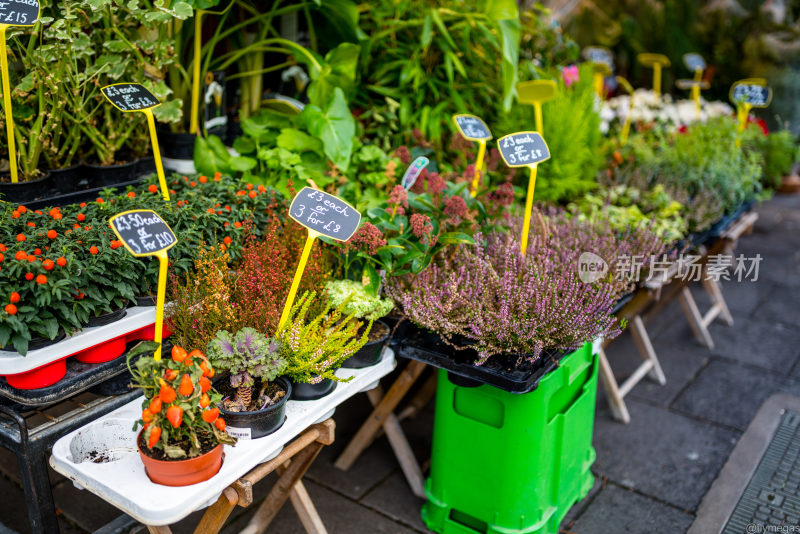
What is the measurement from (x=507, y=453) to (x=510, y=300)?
0.53m

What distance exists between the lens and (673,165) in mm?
3578

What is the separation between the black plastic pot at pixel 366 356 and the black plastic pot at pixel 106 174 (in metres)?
1.08

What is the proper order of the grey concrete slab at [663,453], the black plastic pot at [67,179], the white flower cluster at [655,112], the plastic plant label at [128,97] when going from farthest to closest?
the white flower cluster at [655,112], the grey concrete slab at [663,453], the black plastic pot at [67,179], the plastic plant label at [128,97]

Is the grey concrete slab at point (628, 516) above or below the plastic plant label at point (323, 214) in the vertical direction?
below

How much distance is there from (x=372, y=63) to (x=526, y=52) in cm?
118

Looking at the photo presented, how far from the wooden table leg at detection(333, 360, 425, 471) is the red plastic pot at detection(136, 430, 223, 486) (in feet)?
3.14

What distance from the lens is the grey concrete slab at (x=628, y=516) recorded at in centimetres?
246

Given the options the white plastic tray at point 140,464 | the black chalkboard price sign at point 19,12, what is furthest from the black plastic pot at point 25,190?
the white plastic tray at point 140,464

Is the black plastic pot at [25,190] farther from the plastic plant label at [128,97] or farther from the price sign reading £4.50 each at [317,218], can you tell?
the price sign reading £4.50 each at [317,218]

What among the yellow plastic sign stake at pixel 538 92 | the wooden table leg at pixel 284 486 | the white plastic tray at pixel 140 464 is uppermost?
the yellow plastic sign stake at pixel 538 92

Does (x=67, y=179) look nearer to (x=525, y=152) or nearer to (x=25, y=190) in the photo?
(x=25, y=190)

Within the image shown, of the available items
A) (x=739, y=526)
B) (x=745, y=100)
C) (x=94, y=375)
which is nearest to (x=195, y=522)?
(x=94, y=375)

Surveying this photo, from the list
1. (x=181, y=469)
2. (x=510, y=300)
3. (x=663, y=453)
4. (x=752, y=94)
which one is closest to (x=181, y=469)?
(x=181, y=469)

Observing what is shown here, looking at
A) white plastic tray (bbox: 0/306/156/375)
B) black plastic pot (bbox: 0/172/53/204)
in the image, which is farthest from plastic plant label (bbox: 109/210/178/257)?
black plastic pot (bbox: 0/172/53/204)
